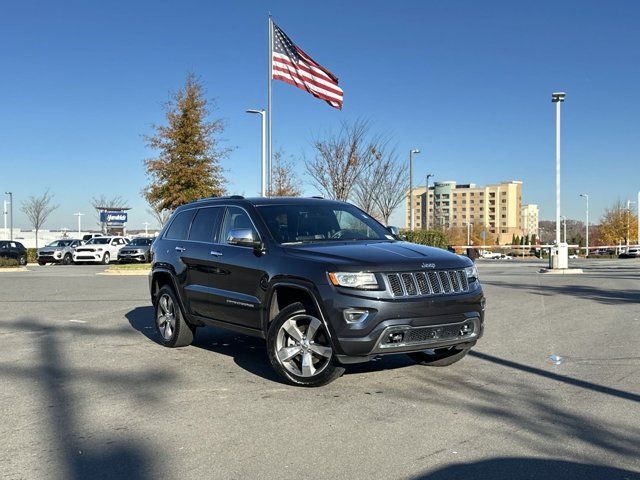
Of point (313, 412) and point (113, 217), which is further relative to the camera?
point (113, 217)

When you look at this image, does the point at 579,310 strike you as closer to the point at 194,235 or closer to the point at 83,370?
the point at 194,235

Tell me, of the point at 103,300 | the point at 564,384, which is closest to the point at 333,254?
the point at 564,384

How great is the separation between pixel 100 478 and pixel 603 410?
3846mm

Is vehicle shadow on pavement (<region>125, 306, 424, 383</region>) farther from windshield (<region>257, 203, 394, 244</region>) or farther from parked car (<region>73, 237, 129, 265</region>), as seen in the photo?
parked car (<region>73, 237, 129, 265</region>)

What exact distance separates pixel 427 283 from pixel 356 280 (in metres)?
0.68

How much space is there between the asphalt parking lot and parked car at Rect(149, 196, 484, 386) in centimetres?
43

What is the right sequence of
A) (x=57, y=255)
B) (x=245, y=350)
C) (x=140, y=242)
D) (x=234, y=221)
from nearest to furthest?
(x=234, y=221), (x=245, y=350), (x=140, y=242), (x=57, y=255)

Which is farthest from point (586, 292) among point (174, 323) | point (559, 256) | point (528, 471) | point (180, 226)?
point (528, 471)

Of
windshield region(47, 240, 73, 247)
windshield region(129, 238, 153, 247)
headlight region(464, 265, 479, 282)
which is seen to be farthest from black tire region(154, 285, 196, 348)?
windshield region(47, 240, 73, 247)

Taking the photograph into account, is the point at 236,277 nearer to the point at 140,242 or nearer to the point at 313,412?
the point at 313,412

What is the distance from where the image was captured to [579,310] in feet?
39.2

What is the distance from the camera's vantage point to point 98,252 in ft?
120

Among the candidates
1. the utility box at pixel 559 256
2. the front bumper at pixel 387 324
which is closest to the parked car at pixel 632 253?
the utility box at pixel 559 256

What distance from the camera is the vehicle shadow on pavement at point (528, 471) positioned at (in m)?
3.87
